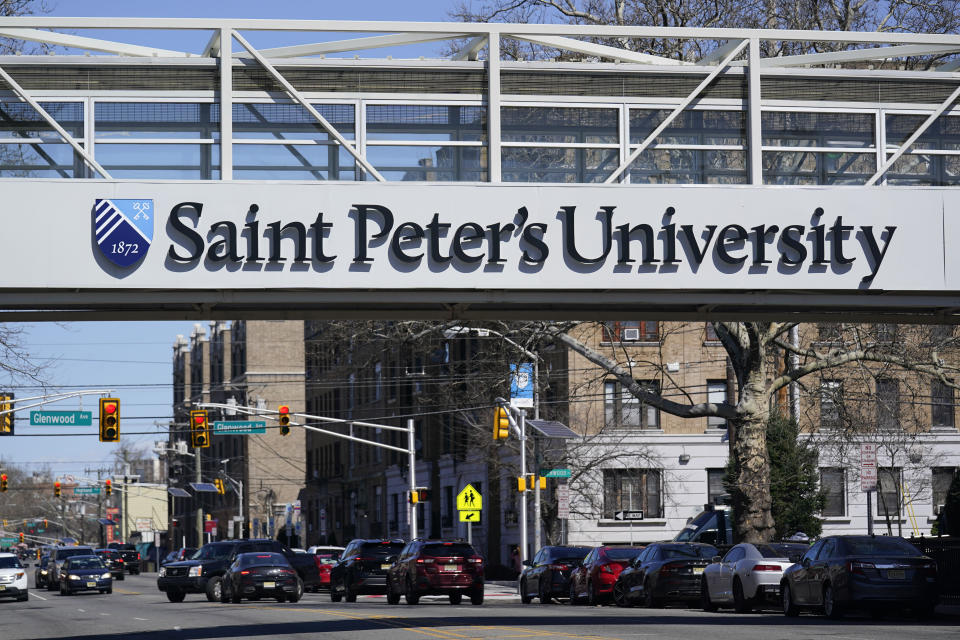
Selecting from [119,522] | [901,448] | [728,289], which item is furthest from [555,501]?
[119,522]

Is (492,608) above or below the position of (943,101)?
below

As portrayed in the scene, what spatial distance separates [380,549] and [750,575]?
1472 cm

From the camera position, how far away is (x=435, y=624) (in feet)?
79.7

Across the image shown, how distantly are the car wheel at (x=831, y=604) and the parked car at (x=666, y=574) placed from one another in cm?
648

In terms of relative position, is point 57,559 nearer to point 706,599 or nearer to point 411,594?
point 411,594

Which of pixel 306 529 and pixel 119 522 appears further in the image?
pixel 119 522

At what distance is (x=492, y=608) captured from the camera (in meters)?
31.8

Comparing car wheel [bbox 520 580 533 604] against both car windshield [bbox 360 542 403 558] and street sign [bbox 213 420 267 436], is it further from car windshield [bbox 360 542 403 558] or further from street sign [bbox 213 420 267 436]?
street sign [bbox 213 420 267 436]

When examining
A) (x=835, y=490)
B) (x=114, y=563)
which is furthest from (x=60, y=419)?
(x=835, y=490)

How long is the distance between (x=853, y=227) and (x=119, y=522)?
15647 cm

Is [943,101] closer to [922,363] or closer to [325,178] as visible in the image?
[325,178]

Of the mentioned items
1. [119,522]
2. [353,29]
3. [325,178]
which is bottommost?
[119,522]

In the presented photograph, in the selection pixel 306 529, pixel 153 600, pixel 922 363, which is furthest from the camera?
pixel 306 529

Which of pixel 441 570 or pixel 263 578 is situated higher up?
pixel 441 570
